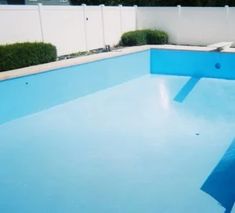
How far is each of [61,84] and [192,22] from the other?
7397 millimetres

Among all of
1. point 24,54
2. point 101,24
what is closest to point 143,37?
point 101,24

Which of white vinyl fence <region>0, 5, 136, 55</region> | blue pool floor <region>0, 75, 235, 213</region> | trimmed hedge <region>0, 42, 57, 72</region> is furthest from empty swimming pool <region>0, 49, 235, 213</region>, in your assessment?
white vinyl fence <region>0, 5, 136, 55</region>

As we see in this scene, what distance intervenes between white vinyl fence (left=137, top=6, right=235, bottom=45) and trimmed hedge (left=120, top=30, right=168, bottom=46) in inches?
24.5

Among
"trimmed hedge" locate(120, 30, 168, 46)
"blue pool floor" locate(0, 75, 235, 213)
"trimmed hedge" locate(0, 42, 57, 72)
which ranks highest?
"trimmed hedge" locate(0, 42, 57, 72)

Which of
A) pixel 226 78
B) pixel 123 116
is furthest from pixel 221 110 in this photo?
pixel 226 78

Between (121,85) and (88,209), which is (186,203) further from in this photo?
(121,85)

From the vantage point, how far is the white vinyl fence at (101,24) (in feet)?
28.3

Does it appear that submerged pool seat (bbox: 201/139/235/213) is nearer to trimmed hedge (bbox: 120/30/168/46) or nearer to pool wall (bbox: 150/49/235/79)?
pool wall (bbox: 150/49/235/79)

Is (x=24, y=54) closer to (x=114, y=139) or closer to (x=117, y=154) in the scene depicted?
(x=114, y=139)

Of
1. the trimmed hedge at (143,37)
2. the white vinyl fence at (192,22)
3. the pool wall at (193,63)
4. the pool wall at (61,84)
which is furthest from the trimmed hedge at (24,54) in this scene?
the white vinyl fence at (192,22)

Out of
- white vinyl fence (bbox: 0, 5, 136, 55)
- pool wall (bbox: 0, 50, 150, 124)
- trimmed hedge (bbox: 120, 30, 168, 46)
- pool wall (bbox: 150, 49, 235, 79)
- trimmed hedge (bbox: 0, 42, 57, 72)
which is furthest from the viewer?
trimmed hedge (bbox: 120, 30, 168, 46)

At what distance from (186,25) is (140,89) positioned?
18.3 ft

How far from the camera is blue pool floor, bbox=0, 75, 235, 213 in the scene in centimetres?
356

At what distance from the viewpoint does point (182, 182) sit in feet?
12.8
